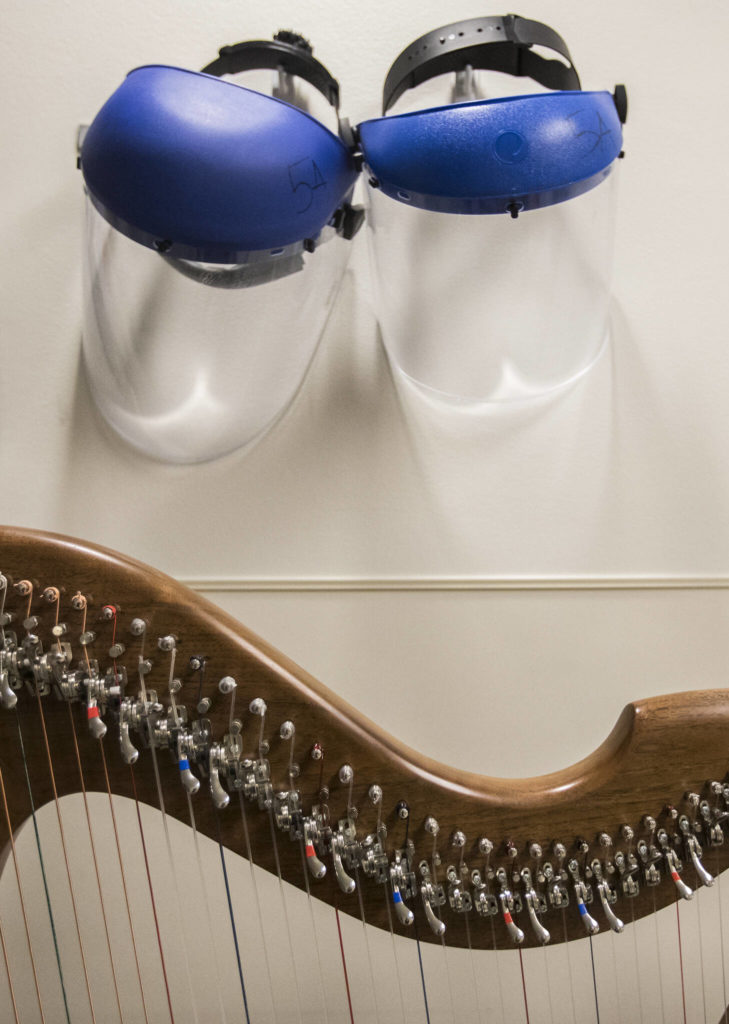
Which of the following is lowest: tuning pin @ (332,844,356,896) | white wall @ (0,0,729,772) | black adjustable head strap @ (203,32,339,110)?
tuning pin @ (332,844,356,896)

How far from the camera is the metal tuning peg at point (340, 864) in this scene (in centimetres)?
95

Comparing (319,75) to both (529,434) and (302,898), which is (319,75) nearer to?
(529,434)

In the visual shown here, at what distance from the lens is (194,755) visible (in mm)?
913

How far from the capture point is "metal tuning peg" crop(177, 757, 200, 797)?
0.88 meters

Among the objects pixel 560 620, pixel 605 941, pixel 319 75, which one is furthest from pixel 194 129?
pixel 605 941

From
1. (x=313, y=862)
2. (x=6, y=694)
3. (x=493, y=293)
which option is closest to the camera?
(x=6, y=694)

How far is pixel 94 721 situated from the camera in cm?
85

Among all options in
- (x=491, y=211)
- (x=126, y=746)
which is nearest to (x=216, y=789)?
(x=126, y=746)

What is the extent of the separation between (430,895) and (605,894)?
230 mm

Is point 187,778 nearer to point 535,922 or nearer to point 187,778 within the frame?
point 187,778

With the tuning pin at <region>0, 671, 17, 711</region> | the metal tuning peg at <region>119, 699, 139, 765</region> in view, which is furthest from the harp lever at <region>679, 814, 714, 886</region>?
the tuning pin at <region>0, 671, 17, 711</region>

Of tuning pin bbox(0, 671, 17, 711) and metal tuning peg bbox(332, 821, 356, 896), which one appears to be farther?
metal tuning peg bbox(332, 821, 356, 896)

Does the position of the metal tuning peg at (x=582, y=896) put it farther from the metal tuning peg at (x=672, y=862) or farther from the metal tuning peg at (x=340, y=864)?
the metal tuning peg at (x=340, y=864)

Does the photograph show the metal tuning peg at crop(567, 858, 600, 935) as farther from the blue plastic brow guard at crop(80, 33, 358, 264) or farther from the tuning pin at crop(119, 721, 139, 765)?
the blue plastic brow guard at crop(80, 33, 358, 264)
